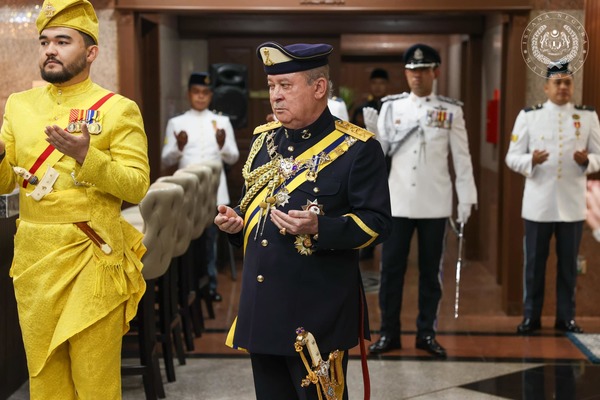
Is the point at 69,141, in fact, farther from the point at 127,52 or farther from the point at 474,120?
the point at 474,120

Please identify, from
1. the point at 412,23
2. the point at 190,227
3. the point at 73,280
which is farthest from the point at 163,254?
the point at 412,23

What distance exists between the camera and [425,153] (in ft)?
17.5

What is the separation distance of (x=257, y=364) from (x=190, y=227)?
7.48 feet

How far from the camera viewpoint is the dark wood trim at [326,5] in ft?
19.5

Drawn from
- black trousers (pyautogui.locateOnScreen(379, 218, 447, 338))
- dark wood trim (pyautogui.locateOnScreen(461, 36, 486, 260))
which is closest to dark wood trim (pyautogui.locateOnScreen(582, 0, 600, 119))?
black trousers (pyautogui.locateOnScreen(379, 218, 447, 338))

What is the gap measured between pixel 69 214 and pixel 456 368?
269cm

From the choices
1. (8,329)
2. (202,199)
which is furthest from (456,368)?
(8,329)

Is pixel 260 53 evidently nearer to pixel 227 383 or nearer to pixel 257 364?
pixel 257 364

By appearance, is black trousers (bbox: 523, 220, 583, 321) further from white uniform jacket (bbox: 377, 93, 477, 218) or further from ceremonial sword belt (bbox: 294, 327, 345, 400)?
ceremonial sword belt (bbox: 294, 327, 345, 400)

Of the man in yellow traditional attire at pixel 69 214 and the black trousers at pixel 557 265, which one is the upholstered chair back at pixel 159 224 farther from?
the black trousers at pixel 557 265

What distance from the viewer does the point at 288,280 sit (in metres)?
2.84

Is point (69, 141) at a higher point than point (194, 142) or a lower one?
higher

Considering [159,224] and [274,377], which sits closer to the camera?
[274,377]

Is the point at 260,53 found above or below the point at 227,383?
above
